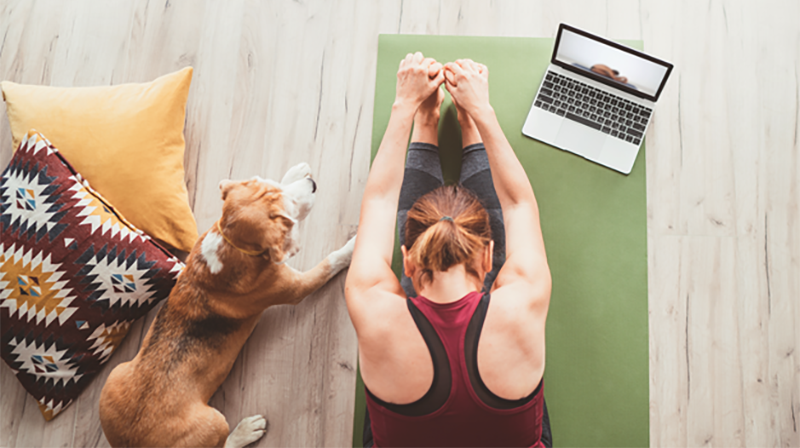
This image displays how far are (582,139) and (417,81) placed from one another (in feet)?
2.35

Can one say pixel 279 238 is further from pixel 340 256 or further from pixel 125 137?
pixel 125 137

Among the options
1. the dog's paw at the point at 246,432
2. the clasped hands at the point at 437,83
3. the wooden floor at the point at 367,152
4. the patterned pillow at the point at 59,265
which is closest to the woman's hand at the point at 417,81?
the clasped hands at the point at 437,83

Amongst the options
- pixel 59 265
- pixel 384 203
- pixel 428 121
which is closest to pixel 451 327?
pixel 384 203

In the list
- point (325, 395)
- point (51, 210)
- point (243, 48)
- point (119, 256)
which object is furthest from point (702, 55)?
point (51, 210)

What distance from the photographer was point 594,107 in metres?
1.74

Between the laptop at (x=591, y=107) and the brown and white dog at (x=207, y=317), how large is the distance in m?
1.00

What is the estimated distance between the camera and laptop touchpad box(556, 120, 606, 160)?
1.77 metres

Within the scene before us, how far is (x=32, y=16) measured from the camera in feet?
6.63

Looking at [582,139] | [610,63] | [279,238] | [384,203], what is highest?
[610,63]

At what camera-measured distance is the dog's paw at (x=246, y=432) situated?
170cm

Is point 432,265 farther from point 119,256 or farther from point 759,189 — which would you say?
point 759,189

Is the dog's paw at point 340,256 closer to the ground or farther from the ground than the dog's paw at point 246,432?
farther from the ground

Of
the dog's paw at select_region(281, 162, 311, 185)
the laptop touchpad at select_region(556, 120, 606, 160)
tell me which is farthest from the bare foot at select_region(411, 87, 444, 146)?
the laptop touchpad at select_region(556, 120, 606, 160)

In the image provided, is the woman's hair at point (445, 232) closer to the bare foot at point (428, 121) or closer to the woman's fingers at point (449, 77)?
the bare foot at point (428, 121)
